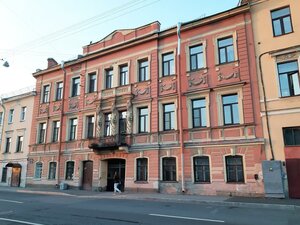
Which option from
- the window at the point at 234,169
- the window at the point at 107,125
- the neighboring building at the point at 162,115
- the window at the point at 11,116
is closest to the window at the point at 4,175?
the window at the point at 11,116

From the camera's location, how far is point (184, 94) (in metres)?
19.3

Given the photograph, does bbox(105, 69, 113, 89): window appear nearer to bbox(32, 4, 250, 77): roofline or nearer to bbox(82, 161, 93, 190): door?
bbox(32, 4, 250, 77): roofline

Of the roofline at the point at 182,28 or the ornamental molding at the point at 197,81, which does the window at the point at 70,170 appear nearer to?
the roofline at the point at 182,28

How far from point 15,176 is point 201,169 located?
2096 cm

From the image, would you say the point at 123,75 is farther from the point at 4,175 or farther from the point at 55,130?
the point at 4,175

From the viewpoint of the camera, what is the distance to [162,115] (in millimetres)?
20156

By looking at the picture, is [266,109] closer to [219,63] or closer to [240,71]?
[240,71]

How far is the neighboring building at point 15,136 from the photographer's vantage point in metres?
28.4

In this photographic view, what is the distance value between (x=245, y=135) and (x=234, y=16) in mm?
8359

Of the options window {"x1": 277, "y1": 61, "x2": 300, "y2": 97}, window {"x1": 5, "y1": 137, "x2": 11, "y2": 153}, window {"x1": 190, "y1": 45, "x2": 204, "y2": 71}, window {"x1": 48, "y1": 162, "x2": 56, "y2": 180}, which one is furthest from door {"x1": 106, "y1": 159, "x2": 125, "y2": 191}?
window {"x1": 5, "y1": 137, "x2": 11, "y2": 153}

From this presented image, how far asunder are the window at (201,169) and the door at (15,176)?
1973 centimetres

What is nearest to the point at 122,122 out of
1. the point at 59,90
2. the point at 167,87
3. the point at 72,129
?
the point at 167,87

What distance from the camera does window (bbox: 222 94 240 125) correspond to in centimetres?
1762

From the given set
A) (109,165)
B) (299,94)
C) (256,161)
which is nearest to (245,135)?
(256,161)
